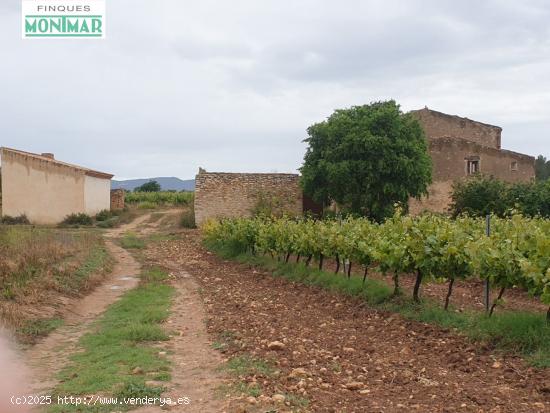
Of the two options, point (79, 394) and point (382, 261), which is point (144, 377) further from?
point (382, 261)

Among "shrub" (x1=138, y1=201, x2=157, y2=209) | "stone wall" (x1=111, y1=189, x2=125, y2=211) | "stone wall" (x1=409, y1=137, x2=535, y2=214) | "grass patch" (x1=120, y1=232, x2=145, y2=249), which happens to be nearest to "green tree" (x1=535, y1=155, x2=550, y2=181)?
"stone wall" (x1=409, y1=137, x2=535, y2=214)

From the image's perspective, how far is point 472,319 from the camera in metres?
6.86

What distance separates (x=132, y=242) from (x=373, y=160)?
9.50 metres

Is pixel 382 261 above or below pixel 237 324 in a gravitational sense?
above

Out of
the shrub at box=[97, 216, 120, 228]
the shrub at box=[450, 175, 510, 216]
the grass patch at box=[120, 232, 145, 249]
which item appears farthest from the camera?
the shrub at box=[97, 216, 120, 228]

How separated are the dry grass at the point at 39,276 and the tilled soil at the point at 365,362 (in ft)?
8.82

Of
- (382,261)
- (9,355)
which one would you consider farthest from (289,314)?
(9,355)

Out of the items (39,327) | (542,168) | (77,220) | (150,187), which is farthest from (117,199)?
(542,168)

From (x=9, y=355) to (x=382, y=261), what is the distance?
212 inches

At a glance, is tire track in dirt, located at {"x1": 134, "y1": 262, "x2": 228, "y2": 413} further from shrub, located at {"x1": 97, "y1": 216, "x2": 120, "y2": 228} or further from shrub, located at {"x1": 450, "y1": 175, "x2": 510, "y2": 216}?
shrub, located at {"x1": 97, "y1": 216, "x2": 120, "y2": 228}

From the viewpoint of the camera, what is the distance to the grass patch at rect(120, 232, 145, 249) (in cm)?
1964

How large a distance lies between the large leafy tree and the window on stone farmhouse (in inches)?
247

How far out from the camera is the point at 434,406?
14.1 ft

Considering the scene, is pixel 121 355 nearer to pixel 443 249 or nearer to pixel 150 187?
pixel 443 249
